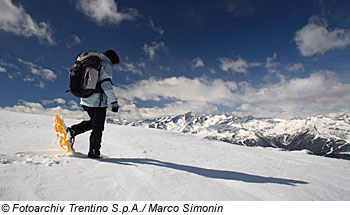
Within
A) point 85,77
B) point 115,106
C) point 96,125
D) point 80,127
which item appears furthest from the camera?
point 80,127

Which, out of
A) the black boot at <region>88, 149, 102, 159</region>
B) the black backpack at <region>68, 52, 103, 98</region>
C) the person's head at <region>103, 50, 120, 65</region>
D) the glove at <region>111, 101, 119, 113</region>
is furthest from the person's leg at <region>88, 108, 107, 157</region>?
the person's head at <region>103, 50, 120, 65</region>

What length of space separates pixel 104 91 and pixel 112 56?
1042 mm

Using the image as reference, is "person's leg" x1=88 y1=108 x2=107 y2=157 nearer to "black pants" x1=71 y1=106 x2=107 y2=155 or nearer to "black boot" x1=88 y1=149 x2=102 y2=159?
"black pants" x1=71 y1=106 x2=107 y2=155

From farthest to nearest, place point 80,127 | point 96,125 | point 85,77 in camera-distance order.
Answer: point 80,127 → point 96,125 → point 85,77

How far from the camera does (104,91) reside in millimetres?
3990

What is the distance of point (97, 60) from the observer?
13.1 ft

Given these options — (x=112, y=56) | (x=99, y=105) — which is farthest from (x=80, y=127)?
(x=112, y=56)

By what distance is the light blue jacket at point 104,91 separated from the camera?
13.1 ft
